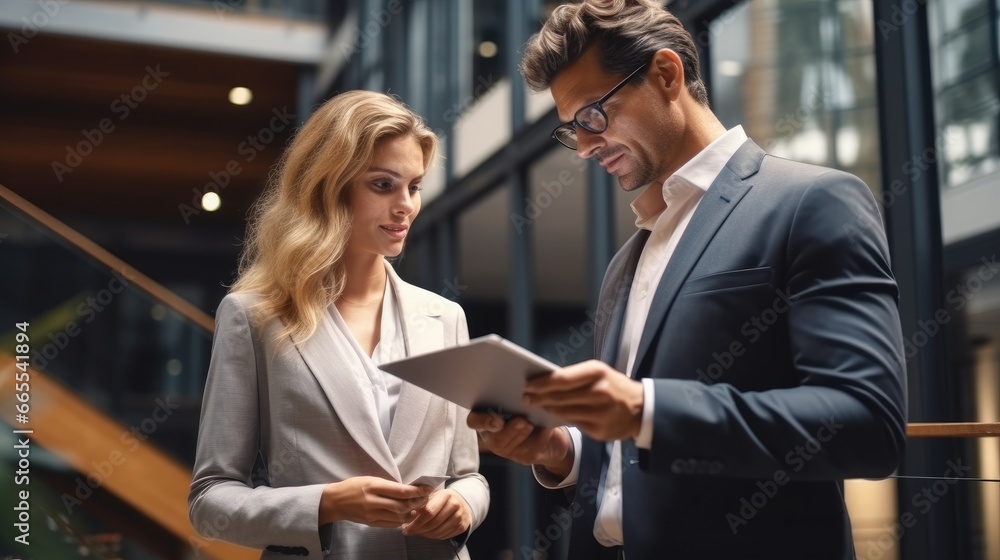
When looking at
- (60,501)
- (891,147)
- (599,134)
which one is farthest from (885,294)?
(60,501)

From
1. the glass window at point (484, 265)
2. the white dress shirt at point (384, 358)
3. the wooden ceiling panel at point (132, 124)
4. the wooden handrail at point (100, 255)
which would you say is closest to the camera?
the white dress shirt at point (384, 358)

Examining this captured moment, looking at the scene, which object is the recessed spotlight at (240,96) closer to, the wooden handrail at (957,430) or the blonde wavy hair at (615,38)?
the blonde wavy hair at (615,38)

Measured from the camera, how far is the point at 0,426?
3.57m

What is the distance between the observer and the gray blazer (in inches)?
68.9

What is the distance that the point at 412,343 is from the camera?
6.34 feet

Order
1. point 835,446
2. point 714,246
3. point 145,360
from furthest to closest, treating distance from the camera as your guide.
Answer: point 145,360 → point 714,246 → point 835,446

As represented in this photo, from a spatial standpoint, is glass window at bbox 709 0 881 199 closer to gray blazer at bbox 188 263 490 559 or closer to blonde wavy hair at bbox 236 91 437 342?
blonde wavy hair at bbox 236 91 437 342

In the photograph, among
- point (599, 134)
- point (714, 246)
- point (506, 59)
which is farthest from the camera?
point (506, 59)

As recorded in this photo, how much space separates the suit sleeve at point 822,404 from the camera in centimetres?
124

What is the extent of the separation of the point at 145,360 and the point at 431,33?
17.8 ft

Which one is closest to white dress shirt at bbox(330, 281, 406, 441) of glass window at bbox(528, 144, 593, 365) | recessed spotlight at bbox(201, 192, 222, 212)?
glass window at bbox(528, 144, 593, 365)

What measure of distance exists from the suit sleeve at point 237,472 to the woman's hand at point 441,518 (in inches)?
7.2

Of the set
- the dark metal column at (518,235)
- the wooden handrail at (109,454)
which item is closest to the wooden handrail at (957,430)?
the wooden handrail at (109,454)

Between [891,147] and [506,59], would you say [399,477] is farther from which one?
[506,59]
